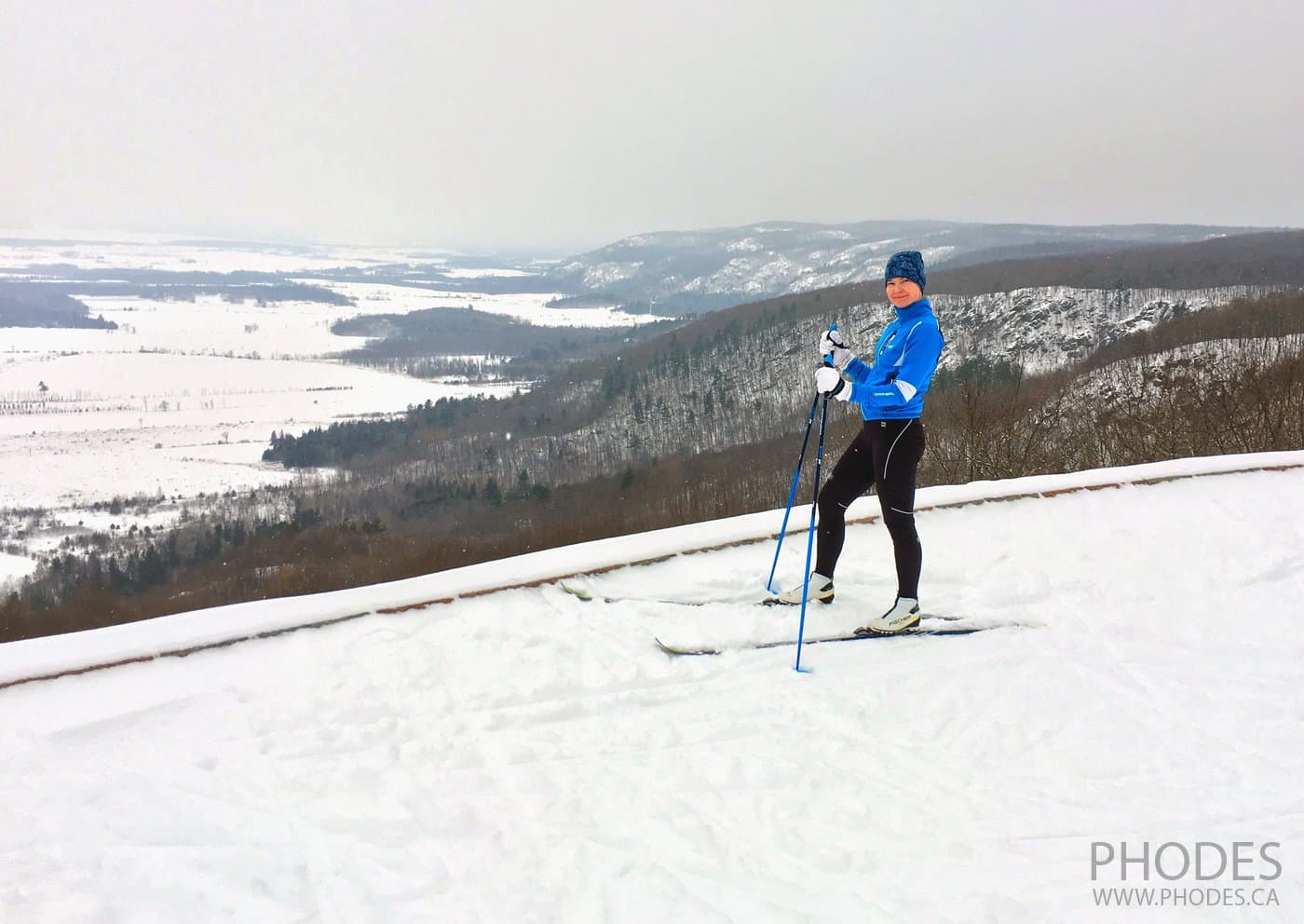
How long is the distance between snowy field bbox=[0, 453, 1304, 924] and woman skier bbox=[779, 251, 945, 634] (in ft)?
1.69

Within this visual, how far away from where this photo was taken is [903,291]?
4.16m

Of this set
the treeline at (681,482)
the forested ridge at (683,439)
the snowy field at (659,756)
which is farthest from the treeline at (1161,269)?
the snowy field at (659,756)

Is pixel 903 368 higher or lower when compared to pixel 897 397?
higher

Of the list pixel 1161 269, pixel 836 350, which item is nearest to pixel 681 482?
pixel 836 350

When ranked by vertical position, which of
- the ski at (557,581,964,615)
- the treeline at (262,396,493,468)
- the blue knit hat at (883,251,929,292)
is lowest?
the treeline at (262,396,493,468)

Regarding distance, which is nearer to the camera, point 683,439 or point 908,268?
point 908,268

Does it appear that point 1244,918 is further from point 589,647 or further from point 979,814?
point 589,647

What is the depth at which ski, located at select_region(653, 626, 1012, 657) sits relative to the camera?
4117 millimetres

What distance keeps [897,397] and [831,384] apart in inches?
15.1

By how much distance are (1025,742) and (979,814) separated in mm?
620

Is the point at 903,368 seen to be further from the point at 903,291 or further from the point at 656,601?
the point at 656,601

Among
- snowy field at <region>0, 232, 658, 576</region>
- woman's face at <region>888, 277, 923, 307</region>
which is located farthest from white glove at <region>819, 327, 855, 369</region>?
snowy field at <region>0, 232, 658, 576</region>

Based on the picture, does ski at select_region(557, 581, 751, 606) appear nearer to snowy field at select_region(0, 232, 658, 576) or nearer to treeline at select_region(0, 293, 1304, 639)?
treeline at select_region(0, 293, 1304, 639)

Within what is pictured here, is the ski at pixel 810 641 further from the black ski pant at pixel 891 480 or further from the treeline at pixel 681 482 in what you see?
the treeline at pixel 681 482
